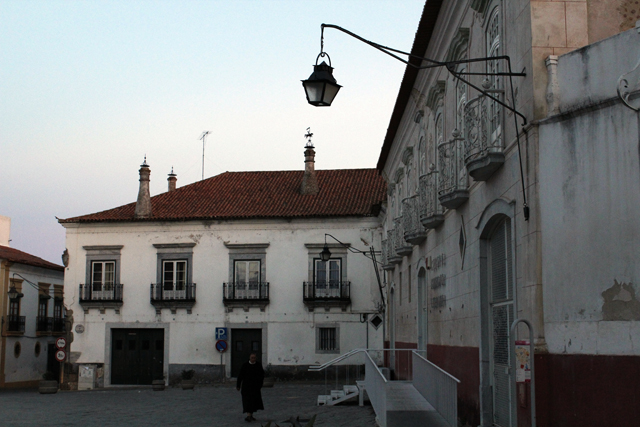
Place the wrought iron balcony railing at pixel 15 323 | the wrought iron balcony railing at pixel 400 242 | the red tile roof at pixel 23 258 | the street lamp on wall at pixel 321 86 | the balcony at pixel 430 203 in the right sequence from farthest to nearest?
the red tile roof at pixel 23 258 < the wrought iron balcony railing at pixel 15 323 < the wrought iron balcony railing at pixel 400 242 < the balcony at pixel 430 203 < the street lamp on wall at pixel 321 86

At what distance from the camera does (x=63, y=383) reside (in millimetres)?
34500

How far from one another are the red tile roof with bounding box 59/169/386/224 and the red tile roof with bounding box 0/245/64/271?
498cm

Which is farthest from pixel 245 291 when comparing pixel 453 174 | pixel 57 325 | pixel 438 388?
pixel 438 388

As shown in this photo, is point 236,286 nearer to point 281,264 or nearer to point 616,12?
point 281,264

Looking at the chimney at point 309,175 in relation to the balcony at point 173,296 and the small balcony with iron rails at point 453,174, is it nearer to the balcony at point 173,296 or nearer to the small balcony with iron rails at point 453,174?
the balcony at point 173,296

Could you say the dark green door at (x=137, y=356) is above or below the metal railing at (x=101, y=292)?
below

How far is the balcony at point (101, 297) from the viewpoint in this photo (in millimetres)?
34781

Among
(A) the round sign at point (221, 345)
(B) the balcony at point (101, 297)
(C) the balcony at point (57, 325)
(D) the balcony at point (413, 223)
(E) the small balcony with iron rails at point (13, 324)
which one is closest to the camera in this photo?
(D) the balcony at point (413, 223)

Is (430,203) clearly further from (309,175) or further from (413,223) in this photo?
(309,175)

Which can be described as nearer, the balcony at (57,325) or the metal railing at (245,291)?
the metal railing at (245,291)

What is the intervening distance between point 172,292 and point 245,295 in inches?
130

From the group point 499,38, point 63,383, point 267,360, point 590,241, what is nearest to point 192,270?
point 267,360

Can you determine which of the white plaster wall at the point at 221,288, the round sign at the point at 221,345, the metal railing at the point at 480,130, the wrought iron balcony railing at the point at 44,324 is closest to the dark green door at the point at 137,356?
the white plaster wall at the point at 221,288

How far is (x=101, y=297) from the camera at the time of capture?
3500 centimetres
